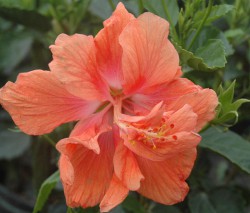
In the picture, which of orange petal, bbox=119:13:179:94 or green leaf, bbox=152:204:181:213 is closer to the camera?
orange petal, bbox=119:13:179:94

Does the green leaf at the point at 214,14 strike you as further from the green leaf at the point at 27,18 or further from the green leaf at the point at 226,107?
the green leaf at the point at 27,18

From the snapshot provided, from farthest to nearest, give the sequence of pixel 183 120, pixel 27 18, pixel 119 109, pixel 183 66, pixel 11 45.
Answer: pixel 11 45 < pixel 27 18 < pixel 183 66 < pixel 119 109 < pixel 183 120

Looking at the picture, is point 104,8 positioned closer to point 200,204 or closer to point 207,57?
point 207,57

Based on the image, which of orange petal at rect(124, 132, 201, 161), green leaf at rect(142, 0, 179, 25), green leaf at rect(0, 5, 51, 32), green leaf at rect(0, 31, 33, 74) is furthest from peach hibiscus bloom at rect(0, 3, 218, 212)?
green leaf at rect(0, 31, 33, 74)

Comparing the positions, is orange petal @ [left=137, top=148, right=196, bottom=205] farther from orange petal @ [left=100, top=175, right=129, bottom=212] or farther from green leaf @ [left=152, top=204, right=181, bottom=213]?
green leaf @ [left=152, top=204, right=181, bottom=213]

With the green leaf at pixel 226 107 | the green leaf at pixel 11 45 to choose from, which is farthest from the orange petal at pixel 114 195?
the green leaf at pixel 11 45

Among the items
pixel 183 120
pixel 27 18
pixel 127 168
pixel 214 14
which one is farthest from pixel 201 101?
pixel 27 18
